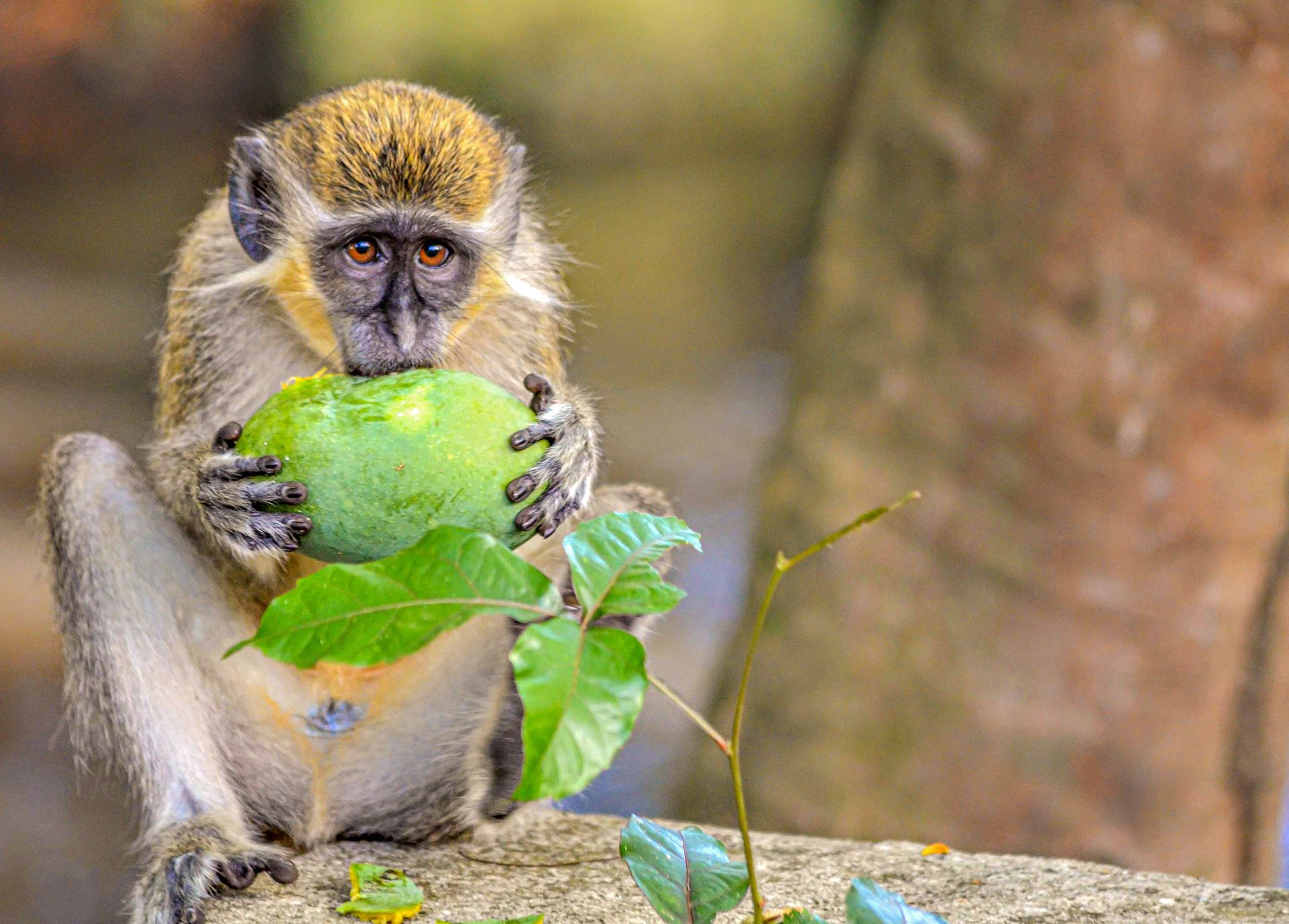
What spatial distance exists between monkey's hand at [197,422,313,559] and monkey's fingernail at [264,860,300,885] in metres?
0.53

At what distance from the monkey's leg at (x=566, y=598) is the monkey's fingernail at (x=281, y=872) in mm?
492

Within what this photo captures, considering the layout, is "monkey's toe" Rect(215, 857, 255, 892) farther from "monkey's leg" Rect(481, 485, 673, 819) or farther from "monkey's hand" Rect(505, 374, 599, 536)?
"monkey's hand" Rect(505, 374, 599, 536)

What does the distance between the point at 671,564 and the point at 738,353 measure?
817cm

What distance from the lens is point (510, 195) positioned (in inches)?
121

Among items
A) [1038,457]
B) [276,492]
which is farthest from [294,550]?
[1038,457]

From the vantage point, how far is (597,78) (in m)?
10.5

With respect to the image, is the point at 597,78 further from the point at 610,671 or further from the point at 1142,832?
the point at 610,671

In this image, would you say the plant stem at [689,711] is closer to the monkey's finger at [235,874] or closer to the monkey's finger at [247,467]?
the monkey's finger at [247,467]

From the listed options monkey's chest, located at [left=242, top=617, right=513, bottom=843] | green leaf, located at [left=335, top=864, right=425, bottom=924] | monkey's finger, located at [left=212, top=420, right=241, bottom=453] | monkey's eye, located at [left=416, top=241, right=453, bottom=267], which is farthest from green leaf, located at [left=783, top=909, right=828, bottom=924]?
monkey's eye, located at [left=416, top=241, right=453, bottom=267]

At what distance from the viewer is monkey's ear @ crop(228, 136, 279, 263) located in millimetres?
2871

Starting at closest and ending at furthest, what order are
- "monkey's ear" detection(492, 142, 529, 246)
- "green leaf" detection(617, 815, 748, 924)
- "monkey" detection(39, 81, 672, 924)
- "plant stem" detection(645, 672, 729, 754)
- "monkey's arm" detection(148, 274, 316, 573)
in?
"plant stem" detection(645, 672, 729, 754)
"green leaf" detection(617, 815, 748, 924)
"monkey's arm" detection(148, 274, 316, 573)
"monkey" detection(39, 81, 672, 924)
"monkey's ear" detection(492, 142, 529, 246)

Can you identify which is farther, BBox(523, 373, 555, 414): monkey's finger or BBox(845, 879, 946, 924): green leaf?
BBox(523, 373, 555, 414): monkey's finger

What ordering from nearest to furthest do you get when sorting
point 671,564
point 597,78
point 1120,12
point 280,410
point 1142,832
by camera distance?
point 280,410 < point 671,564 < point 1120,12 < point 1142,832 < point 597,78

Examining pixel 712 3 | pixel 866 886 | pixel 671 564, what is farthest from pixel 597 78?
pixel 866 886
